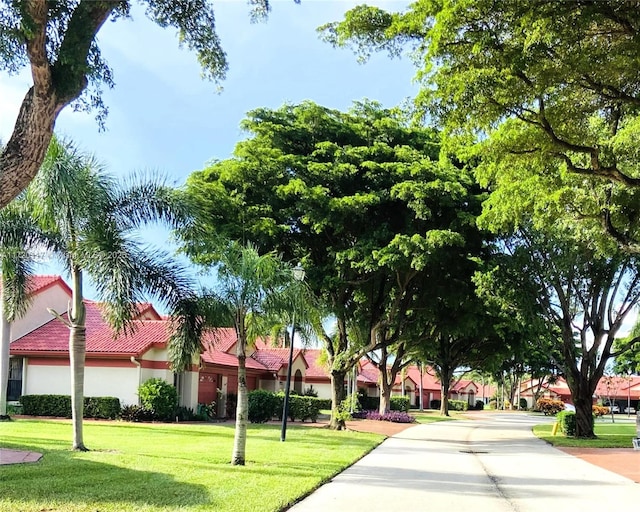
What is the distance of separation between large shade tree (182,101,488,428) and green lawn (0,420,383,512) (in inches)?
248

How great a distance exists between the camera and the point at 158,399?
25125mm

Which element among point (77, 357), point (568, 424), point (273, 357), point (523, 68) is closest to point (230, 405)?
point (273, 357)

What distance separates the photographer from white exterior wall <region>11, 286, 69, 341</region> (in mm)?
28328

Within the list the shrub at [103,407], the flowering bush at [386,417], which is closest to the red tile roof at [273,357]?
the flowering bush at [386,417]

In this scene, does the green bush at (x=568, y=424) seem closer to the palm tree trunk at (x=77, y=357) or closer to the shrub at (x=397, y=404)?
the shrub at (x=397, y=404)

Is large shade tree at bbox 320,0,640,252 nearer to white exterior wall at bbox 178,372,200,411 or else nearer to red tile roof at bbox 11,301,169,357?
red tile roof at bbox 11,301,169,357

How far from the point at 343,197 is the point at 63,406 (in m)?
14.0

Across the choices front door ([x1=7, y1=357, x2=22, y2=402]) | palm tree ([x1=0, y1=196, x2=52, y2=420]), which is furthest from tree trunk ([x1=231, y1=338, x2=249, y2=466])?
front door ([x1=7, y1=357, x2=22, y2=402])

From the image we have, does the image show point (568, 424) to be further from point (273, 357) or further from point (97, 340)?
point (97, 340)

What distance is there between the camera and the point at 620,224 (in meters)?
17.0

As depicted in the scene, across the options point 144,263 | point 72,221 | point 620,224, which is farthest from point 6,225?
point 620,224

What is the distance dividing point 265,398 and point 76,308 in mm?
15130

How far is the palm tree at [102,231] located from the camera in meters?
12.7

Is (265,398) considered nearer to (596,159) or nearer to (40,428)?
(40,428)
